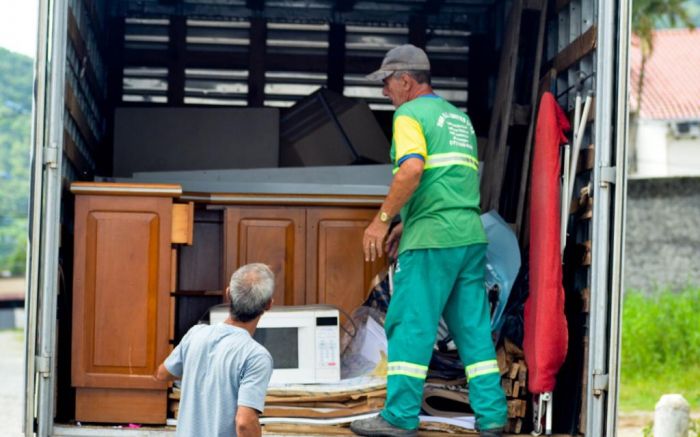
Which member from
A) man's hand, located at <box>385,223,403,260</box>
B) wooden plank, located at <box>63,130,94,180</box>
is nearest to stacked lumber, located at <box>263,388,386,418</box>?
man's hand, located at <box>385,223,403,260</box>

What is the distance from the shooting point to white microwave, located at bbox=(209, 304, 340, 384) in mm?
5582

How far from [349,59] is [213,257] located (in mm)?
2459

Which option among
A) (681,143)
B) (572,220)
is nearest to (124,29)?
(572,220)

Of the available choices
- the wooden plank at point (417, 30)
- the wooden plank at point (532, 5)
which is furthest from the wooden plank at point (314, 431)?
the wooden plank at point (417, 30)

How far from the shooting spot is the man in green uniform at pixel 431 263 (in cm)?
514

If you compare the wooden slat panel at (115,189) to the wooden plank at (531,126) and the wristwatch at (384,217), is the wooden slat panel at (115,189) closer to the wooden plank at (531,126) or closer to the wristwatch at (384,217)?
the wristwatch at (384,217)

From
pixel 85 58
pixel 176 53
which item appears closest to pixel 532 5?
pixel 85 58

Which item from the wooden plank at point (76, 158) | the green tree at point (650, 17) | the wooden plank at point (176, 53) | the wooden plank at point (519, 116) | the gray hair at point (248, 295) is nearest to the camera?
the gray hair at point (248, 295)

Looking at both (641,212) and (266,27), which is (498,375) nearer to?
(266,27)

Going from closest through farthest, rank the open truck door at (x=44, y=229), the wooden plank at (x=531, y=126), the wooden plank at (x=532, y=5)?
the open truck door at (x=44, y=229) < the wooden plank at (x=531, y=126) < the wooden plank at (x=532, y=5)

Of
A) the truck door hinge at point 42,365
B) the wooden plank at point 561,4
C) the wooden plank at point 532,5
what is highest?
the wooden plank at point 532,5

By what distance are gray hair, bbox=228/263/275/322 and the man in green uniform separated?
1.13 metres

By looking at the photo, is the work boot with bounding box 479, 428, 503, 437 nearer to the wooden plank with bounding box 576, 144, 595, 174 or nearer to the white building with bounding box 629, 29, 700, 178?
the wooden plank with bounding box 576, 144, 595, 174

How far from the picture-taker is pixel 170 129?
7543 millimetres
